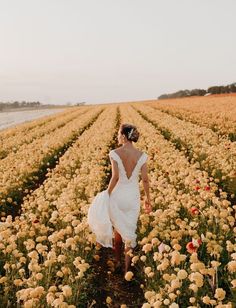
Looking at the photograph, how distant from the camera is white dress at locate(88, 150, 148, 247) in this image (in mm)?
6500

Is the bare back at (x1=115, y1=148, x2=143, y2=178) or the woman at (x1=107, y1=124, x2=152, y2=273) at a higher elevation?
the bare back at (x1=115, y1=148, x2=143, y2=178)

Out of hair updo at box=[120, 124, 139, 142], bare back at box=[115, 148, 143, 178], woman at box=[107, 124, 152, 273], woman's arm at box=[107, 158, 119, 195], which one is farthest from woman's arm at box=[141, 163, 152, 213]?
hair updo at box=[120, 124, 139, 142]

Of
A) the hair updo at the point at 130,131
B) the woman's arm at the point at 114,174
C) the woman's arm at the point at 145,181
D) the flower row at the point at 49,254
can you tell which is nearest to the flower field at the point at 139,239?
the flower row at the point at 49,254

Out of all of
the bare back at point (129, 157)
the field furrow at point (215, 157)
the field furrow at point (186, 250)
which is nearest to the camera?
the field furrow at point (186, 250)

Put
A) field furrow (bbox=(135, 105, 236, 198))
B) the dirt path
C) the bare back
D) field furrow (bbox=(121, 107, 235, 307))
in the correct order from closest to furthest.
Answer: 1. field furrow (bbox=(121, 107, 235, 307))
2. the dirt path
3. the bare back
4. field furrow (bbox=(135, 105, 236, 198))

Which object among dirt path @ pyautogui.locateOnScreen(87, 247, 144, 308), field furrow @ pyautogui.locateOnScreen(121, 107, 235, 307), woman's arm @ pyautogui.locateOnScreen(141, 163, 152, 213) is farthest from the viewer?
woman's arm @ pyautogui.locateOnScreen(141, 163, 152, 213)

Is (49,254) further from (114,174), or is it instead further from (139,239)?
(139,239)

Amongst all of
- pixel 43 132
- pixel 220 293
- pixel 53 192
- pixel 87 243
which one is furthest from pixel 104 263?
pixel 43 132

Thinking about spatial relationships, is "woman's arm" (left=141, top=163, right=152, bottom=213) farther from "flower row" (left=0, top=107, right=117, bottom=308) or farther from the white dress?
"flower row" (left=0, top=107, right=117, bottom=308)

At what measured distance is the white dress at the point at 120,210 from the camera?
21.3 ft

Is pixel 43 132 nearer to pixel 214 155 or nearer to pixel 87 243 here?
pixel 214 155

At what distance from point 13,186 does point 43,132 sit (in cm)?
1676

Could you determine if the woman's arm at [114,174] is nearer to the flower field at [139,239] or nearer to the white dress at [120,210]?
the white dress at [120,210]

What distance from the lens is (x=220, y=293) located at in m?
4.05
